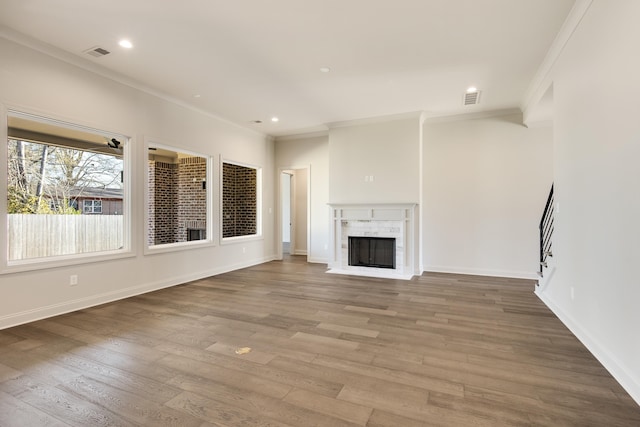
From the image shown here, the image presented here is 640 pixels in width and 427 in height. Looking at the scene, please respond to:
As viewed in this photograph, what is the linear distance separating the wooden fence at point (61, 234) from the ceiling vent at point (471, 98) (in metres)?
5.53

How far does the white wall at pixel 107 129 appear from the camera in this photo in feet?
10.8

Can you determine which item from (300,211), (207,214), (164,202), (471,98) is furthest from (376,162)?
(164,202)

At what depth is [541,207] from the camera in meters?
5.49

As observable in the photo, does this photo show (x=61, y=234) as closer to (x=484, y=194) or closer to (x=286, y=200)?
(x=484, y=194)

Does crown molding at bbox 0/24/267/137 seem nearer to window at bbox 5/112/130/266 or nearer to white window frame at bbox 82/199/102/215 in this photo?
window at bbox 5/112/130/266

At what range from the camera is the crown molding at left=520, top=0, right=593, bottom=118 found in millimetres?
2762

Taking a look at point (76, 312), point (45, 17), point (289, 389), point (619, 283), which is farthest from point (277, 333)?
point (45, 17)

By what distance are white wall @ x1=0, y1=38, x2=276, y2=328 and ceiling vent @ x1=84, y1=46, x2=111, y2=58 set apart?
0.35 metres

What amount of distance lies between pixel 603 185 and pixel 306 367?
105 inches

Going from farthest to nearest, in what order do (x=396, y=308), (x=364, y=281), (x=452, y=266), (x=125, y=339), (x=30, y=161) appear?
1. (x=452, y=266)
2. (x=364, y=281)
3. (x=396, y=308)
4. (x=30, y=161)
5. (x=125, y=339)

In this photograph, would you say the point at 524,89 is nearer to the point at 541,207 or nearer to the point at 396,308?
the point at 541,207

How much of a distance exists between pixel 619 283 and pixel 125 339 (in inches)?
160

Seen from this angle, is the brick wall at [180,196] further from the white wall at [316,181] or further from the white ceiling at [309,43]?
the white wall at [316,181]

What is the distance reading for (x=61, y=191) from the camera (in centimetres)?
384
